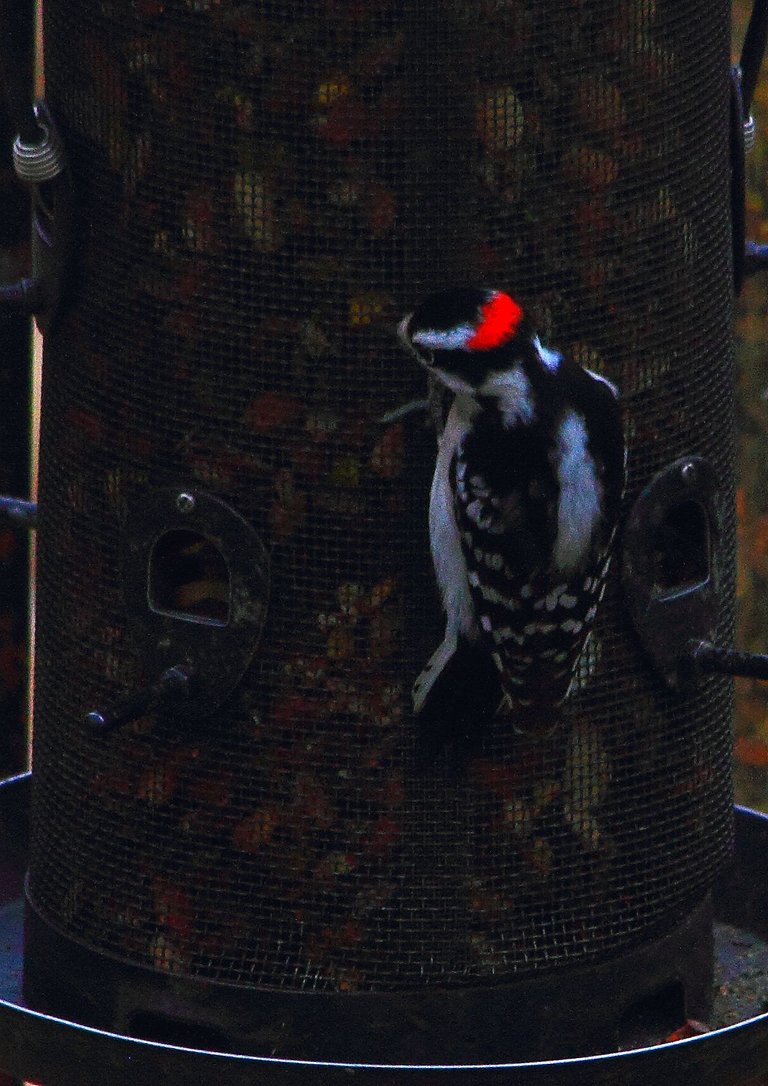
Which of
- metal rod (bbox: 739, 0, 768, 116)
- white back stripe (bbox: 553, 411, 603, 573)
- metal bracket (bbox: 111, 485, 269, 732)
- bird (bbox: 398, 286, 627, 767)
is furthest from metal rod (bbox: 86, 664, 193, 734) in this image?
metal rod (bbox: 739, 0, 768, 116)

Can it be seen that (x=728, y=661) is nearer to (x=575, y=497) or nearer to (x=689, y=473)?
(x=689, y=473)

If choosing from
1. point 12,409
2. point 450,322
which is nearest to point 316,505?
point 450,322

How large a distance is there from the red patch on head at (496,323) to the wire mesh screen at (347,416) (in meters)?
0.13

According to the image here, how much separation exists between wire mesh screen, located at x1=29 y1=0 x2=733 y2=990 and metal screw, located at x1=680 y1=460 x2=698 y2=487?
49 millimetres

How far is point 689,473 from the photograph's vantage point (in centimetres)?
507

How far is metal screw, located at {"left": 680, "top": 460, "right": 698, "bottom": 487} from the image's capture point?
5.06 meters

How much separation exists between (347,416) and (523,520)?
338mm

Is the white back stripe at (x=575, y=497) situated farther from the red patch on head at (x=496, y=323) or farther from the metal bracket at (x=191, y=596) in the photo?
the metal bracket at (x=191, y=596)

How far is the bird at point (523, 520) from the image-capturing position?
4766mm

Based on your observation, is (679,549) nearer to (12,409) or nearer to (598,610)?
(598,610)

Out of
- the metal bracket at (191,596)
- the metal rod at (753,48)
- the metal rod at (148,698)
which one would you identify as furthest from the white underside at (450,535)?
the metal rod at (753,48)

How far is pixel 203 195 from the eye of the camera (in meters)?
4.83

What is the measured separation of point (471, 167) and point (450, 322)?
0.31 metres

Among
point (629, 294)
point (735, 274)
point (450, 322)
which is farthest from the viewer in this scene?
point (735, 274)
